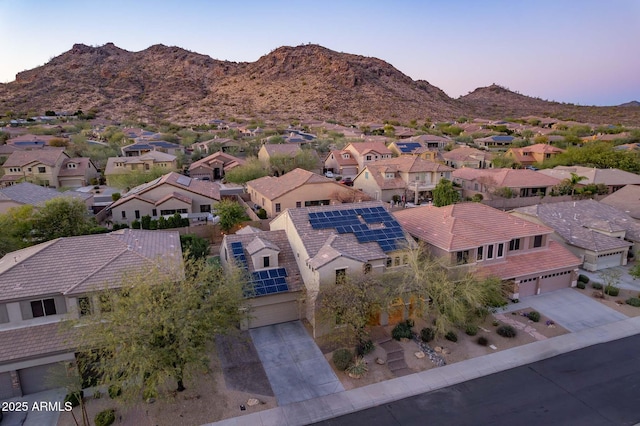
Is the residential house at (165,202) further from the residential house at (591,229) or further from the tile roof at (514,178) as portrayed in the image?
the tile roof at (514,178)

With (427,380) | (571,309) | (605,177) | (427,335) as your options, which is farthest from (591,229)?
(427,380)

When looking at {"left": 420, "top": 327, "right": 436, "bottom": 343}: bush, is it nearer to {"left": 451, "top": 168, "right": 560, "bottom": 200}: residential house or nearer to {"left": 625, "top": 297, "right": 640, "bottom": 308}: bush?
{"left": 625, "top": 297, "right": 640, "bottom": 308}: bush

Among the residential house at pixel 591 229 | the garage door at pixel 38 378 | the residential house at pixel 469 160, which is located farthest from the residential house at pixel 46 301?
the residential house at pixel 469 160

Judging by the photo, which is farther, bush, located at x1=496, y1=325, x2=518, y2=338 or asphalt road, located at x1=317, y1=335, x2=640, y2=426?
bush, located at x1=496, y1=325, x2=518, y2=338

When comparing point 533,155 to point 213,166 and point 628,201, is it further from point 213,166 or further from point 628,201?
point 213,166

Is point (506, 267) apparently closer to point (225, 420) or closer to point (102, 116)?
point (225, 420)

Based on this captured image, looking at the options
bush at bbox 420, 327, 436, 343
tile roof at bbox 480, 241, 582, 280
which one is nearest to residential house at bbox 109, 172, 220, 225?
bush at bbox 420, 327, 436, 343
